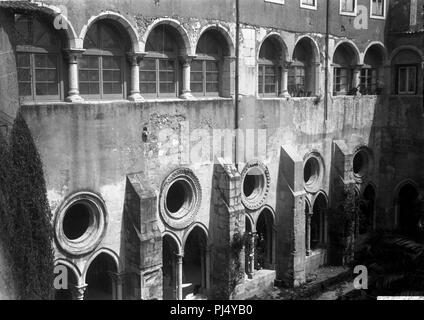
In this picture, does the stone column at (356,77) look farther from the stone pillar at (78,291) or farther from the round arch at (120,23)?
the stone pillar at (78,291)

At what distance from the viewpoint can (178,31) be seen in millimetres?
16047

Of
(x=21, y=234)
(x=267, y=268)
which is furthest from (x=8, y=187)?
(x=267, y=268)

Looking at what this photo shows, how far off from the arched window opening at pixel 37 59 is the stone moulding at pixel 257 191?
6975 mm

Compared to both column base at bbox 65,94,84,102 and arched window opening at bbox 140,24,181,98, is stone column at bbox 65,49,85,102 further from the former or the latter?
arched window opening at bbox 140,24,181,98

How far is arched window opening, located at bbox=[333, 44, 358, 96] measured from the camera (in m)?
22.2

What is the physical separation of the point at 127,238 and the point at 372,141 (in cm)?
1280

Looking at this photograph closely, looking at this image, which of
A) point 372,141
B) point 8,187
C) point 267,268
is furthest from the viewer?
point 372,141

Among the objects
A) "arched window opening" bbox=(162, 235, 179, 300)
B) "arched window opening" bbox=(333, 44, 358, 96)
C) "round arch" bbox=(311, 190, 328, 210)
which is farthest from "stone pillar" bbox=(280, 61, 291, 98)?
"arched window opening" bbox=(162, 235, 179, 300)

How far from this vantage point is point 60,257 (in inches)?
531

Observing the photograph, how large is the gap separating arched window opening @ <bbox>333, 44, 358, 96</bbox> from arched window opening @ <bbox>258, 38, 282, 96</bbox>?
3.49 m

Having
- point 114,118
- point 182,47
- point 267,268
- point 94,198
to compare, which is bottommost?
point 267,268

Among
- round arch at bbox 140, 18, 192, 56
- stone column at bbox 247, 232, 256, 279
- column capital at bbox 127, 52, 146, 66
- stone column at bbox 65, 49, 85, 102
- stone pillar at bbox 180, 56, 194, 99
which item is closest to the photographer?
stone column at bbox 65, 49, 85, 102

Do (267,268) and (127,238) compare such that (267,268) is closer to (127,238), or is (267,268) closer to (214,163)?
(214,163)

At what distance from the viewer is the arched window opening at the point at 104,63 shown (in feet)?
47.1
